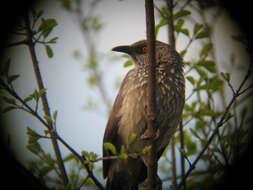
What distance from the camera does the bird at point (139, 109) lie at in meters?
2.21

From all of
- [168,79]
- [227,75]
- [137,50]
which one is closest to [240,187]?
[227,75]

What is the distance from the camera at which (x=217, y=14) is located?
282 centimetres

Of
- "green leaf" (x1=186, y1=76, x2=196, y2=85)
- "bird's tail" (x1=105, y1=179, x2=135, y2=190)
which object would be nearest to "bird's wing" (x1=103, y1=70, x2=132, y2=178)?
"bird's tail" (x1=105, y1=179, x2=135, y2=190)

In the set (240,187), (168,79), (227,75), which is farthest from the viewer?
(168,79)

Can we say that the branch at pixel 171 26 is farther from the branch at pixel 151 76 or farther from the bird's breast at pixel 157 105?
the branch at pixel 151 76

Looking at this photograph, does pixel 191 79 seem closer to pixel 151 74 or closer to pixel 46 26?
pixel 151 74

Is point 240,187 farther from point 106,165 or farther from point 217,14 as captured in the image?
point 217,14

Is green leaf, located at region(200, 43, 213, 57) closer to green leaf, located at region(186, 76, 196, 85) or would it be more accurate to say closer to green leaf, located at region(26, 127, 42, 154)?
green leaf, located at region(186, 76, 196, 85)

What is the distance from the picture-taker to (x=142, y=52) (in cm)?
263

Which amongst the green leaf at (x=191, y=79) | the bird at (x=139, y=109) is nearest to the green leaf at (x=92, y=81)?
Result: the bird at (x=139, y=109)

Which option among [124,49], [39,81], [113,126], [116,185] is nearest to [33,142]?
[39,81]

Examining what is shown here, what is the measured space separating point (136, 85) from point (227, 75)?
1.01 metres

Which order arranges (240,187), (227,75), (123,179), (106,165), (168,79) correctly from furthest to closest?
1. (123,179)
2. (106,165)
3. (168,79)
4. (240,187)
5. (227,75)

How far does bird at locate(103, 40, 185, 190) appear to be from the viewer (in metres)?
2.21
